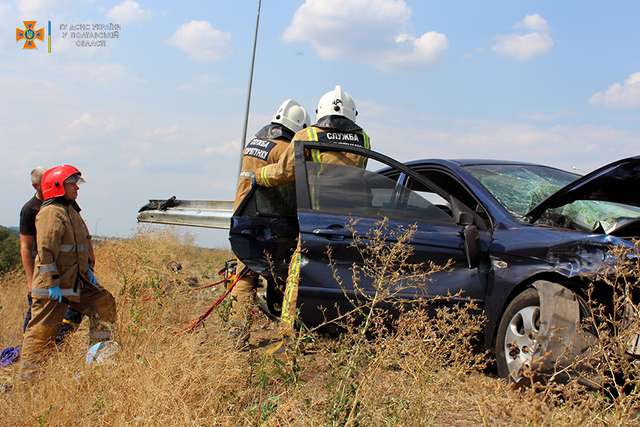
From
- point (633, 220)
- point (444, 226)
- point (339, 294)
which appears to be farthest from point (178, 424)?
point (633, 220)

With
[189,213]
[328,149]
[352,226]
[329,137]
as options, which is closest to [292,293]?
[352,226]

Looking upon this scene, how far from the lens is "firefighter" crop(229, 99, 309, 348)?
5.43 m

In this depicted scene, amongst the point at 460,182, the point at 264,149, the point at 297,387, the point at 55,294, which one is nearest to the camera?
the point at 297,387

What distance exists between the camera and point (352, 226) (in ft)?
13.3

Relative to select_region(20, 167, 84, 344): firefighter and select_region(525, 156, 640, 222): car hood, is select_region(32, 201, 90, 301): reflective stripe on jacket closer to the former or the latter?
select_region(20, 167, 84, 344): firefighter

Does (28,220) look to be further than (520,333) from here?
Yes

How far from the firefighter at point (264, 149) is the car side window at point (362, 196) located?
966 millimetres

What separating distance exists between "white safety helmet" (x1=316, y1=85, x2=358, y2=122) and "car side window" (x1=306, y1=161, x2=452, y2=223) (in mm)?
668

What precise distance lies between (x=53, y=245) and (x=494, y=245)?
337 centimetres

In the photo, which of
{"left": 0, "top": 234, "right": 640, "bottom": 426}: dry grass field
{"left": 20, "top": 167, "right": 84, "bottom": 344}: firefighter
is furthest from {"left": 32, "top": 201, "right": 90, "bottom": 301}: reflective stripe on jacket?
{"left": 20, "top": 167, "right": 84, "bottom": 344}: firefighter

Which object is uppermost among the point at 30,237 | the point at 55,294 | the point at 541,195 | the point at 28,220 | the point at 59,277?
the point at 541,195

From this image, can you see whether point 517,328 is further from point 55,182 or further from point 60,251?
point 55,182

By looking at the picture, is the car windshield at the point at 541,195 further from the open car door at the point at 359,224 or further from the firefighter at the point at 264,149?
the firefighter at the point at 264,149

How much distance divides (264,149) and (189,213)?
3688mm
